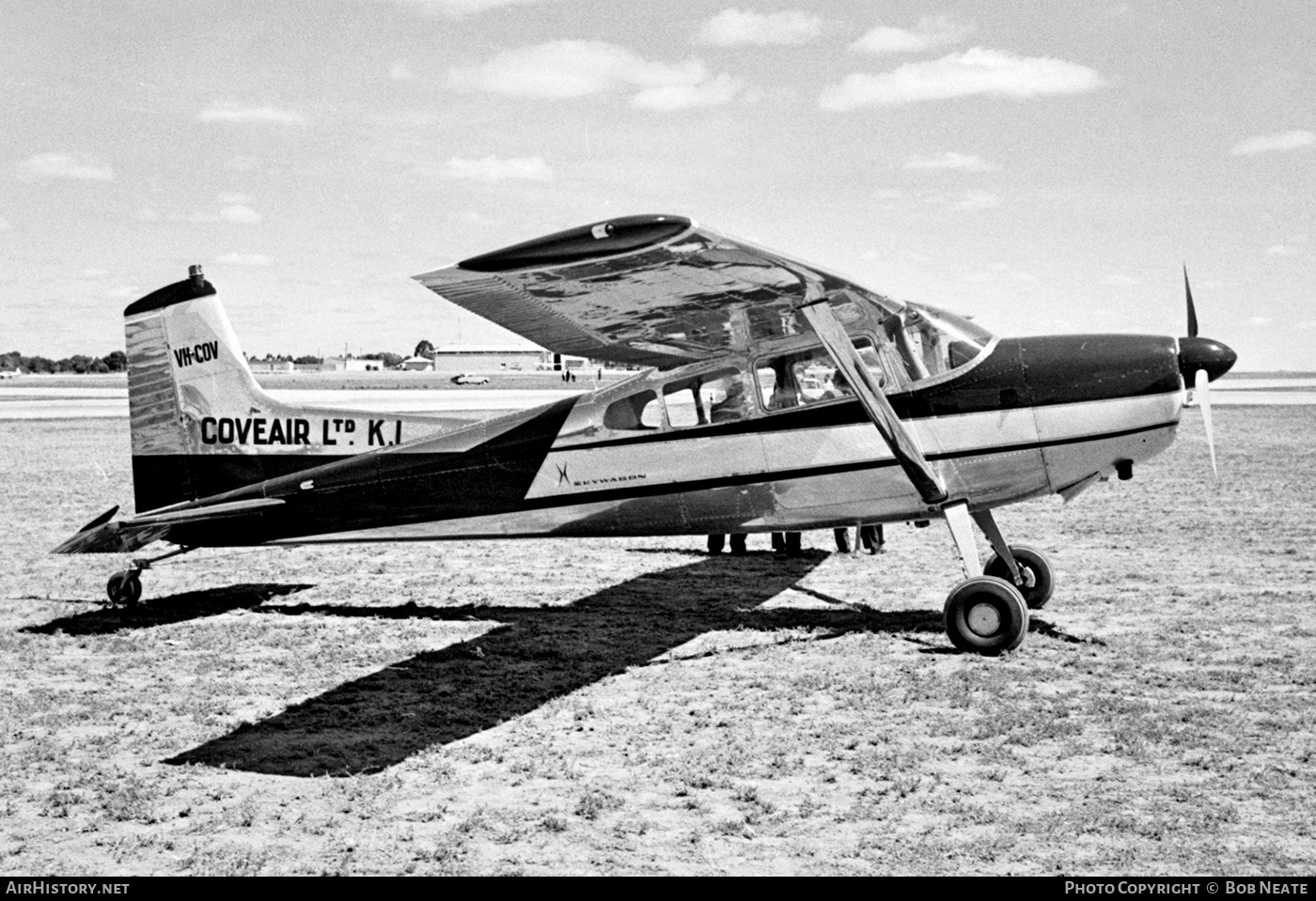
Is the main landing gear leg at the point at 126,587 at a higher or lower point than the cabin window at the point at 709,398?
lower

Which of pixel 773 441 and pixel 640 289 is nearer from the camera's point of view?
pixel 640 289

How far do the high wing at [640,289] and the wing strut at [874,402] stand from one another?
234 millimetres

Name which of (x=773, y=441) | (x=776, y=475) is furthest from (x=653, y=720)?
(x=773, y=441)

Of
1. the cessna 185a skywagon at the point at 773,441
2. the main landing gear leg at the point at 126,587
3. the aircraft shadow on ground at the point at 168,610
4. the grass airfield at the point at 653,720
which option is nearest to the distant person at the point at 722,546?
the grass airfield at the point at 653,720

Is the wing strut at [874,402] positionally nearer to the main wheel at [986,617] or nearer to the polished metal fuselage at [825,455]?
the polished metal fuselage at [825,455]

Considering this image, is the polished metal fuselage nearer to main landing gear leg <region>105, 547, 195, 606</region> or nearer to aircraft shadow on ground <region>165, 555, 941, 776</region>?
aircraft shadow on ground <region>165, 555, 941, 776</region>

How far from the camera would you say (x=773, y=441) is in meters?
8.19

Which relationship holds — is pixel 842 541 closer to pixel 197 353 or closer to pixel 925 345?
pixel 925 345

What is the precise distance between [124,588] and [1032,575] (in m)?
7.65

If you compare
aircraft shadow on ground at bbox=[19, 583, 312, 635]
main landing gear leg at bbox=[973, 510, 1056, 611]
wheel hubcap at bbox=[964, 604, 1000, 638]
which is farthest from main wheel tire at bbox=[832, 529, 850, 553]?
aircraft shadow on ground at bbox=[19, 583, 312, 635]

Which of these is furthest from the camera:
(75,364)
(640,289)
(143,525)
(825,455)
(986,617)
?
(75,364)

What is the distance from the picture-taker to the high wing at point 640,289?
526 cm

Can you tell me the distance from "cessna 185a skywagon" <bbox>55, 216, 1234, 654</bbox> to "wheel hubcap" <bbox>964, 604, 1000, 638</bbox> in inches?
0.5

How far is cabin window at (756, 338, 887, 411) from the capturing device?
820 cm
